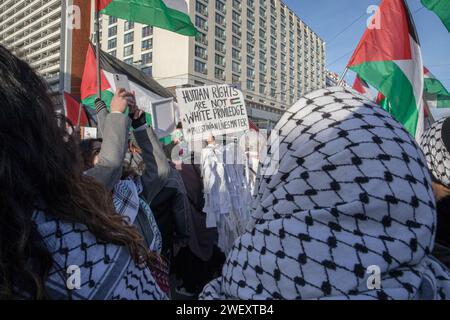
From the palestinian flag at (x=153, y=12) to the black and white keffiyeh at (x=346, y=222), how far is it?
13.0ft

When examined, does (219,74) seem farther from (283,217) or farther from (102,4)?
(283,217)

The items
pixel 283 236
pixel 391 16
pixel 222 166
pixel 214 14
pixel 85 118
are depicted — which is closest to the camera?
pixel 283 236

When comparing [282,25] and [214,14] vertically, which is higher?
[282,25]

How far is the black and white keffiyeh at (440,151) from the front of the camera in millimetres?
1304

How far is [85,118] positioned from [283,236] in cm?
516

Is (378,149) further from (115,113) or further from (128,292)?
(115,113)

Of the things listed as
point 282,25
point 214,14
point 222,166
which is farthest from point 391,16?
point 282,25

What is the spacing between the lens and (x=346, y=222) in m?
0.73

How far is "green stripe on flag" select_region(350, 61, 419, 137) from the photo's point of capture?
12.3 feet

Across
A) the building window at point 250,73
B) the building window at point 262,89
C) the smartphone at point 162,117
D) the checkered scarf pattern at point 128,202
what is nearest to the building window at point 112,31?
the building window at point 250,73

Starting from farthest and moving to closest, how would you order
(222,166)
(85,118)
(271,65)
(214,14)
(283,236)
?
(271,65) → (214,14) → (85,118) → (222,166) → (283,236)

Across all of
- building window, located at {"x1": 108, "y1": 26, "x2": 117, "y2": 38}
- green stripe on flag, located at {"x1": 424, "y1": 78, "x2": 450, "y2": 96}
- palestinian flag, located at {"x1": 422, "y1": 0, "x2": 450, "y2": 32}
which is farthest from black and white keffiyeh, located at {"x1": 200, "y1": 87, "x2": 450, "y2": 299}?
building window, located at {"x1": 108, "y1": 26, "x2": 117, "y2": 38}

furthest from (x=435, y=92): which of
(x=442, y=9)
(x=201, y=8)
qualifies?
(x=201, y=8)
